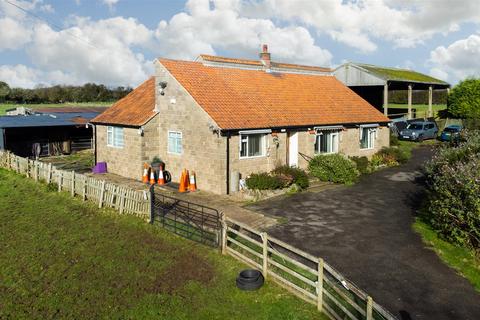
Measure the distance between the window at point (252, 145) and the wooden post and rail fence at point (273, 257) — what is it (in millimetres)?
5958

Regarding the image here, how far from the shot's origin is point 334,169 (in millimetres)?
21719

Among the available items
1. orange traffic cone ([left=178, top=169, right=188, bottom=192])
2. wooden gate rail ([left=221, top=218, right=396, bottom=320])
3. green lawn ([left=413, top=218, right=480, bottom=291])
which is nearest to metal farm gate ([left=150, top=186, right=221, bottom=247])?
wooden gate rail ([left=221, top=218, right=396, bottom=320])

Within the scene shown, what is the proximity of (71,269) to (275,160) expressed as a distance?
11.9m

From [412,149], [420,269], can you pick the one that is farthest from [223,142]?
[412,149]

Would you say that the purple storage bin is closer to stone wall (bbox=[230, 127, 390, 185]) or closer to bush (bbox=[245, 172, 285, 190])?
stone wall (bbox=[230, 127, 390, 185])

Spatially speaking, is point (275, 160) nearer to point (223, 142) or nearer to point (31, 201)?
point (223, 142)

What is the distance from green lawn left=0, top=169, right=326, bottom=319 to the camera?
9297mm

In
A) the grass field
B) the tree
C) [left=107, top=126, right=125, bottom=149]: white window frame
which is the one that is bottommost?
the grass field

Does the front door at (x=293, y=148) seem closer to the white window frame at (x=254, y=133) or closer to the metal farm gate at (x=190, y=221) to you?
the white window frame at (x=254, y=133)

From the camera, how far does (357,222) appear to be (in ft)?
49.8

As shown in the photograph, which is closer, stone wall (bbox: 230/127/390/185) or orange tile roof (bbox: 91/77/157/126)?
stone wall (bbox: 230/127/390/185)

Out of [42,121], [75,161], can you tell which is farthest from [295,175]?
[42,121]

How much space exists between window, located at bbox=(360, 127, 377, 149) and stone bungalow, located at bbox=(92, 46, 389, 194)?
6cm

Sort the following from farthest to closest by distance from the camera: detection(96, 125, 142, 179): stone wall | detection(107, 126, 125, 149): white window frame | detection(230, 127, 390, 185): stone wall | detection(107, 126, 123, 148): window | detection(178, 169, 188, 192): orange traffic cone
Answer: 1. detection(107, 126, 123, 148): window
2. detection(107, 126, 125, 149): white window frame
3. detection(96, 125, 142, 179): stone wall
4. detection(178, 169, 188, 192): orange traffic cone
5. detection(230, 127, 390, 185): stone wall
